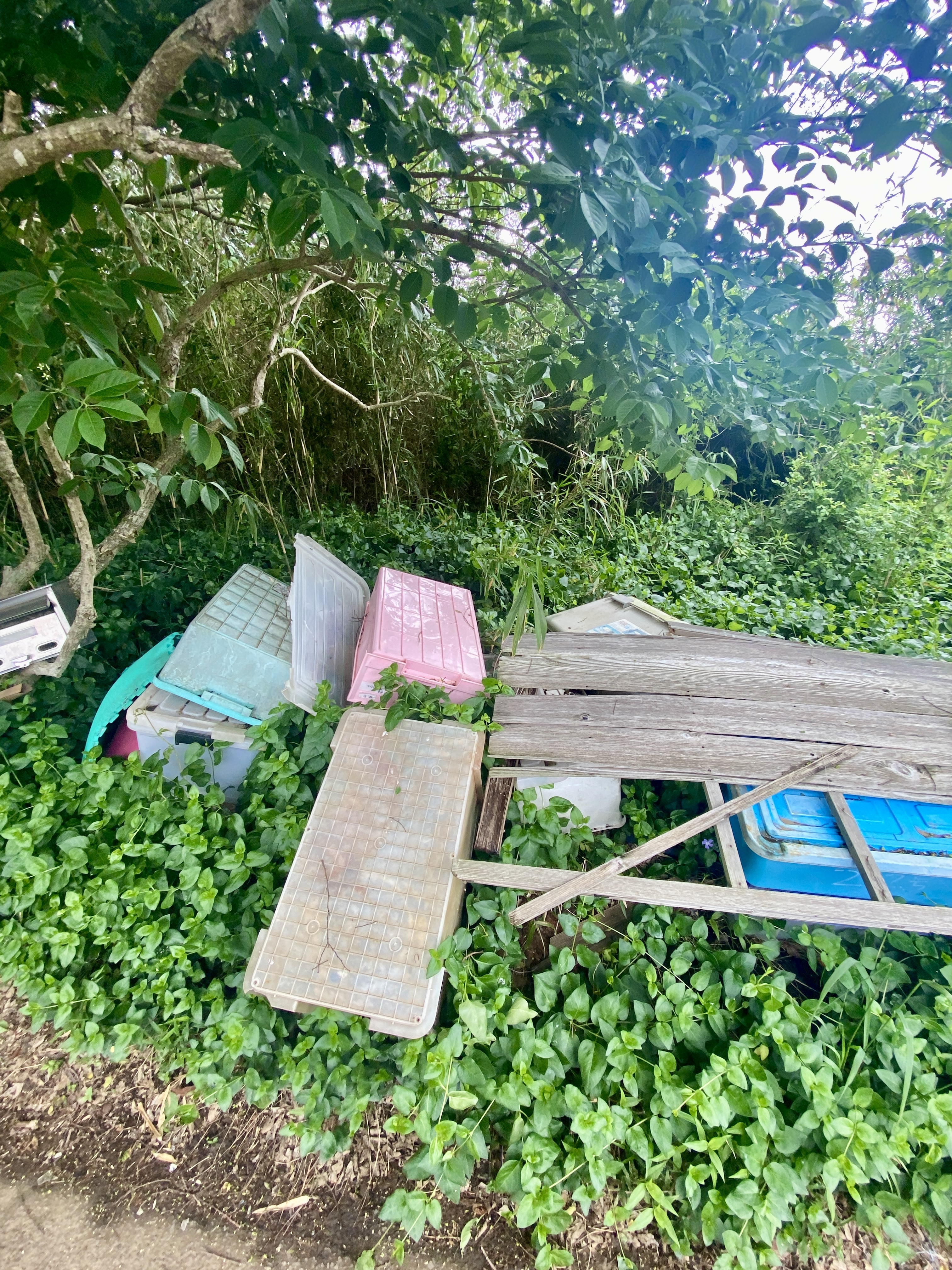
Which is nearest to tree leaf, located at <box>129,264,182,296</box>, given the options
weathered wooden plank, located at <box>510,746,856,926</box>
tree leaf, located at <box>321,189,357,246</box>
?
tree leaf, located at <box>321,189,357,246</box>

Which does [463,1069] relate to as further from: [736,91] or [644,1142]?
→ [736,91]

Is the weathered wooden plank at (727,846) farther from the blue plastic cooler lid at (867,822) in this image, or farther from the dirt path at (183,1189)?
the dirt path at (183,1189)

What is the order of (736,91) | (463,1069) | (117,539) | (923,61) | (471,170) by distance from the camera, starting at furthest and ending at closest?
(117,539), (471,170), (463,1069), (736,91), (923,61)

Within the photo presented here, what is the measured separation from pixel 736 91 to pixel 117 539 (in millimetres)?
2719

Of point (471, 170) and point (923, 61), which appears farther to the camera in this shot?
point (471, 170)

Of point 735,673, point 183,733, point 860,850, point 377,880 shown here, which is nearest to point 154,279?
point 183,733

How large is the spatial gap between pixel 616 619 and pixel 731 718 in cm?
99

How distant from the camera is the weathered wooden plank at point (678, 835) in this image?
73.4 inches

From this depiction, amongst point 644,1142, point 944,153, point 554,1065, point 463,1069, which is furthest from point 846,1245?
point 944,153

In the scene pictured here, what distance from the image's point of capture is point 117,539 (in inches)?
108

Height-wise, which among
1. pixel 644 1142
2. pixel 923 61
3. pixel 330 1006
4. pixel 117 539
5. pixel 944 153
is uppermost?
pixel 923 61

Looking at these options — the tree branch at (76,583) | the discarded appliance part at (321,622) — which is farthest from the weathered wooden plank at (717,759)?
the tree branch at (76,583)

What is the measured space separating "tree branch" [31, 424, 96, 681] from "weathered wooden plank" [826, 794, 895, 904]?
2943 millimetres

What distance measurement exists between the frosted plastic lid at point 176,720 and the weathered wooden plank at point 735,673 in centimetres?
110
